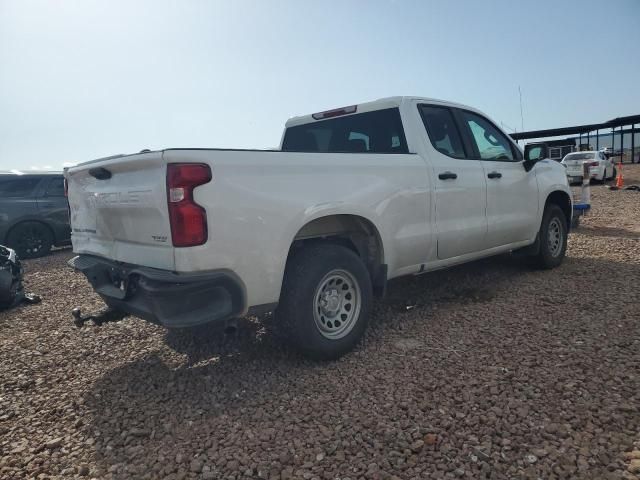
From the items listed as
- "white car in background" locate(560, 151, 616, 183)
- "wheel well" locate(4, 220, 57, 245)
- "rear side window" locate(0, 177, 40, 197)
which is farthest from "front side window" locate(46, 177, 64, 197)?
"white car in background" locate(560, 151, 616, 183)

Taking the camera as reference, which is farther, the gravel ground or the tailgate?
the tailgate

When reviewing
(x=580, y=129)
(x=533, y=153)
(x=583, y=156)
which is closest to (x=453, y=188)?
(x=533, y=153)

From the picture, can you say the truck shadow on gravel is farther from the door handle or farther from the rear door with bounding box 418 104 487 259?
the door handle

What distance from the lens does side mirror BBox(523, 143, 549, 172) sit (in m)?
5.06

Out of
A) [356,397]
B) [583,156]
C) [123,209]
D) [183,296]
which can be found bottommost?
[356,397]

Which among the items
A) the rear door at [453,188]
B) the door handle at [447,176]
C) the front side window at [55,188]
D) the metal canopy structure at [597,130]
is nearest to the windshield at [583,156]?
the metal canopy structure at [597,130]

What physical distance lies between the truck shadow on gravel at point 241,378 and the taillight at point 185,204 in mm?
718

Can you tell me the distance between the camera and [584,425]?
93.4 inches

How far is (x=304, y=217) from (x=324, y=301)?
2.24ft

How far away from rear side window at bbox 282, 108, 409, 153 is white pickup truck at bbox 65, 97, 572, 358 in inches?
0.5

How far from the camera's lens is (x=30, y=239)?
8.95 metres

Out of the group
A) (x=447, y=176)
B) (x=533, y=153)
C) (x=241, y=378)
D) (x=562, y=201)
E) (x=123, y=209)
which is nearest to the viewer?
(x=123, y=209)

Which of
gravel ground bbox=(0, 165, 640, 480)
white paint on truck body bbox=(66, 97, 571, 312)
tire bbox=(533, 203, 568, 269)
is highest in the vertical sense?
white paint on truck body bbox=(66, 97, 571, 312)

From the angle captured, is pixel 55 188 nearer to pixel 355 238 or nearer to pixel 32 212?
pixel 32 212
